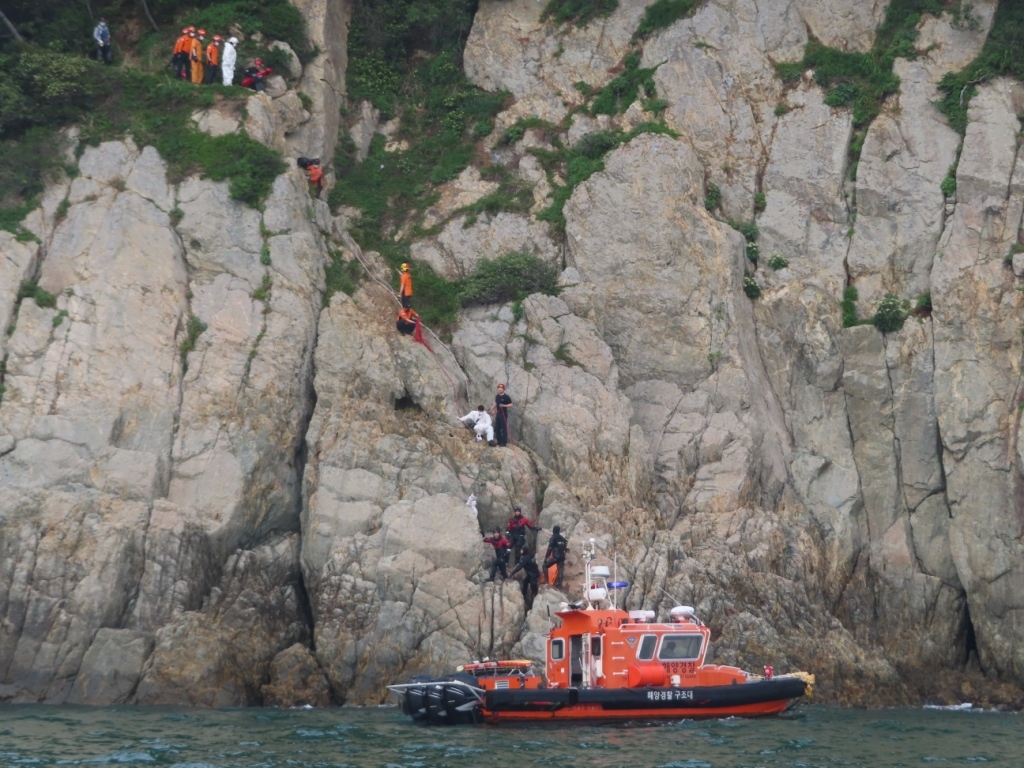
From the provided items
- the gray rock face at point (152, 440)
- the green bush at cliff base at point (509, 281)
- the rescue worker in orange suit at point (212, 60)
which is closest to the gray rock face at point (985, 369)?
the green bush at cliff base at point (509, 281)

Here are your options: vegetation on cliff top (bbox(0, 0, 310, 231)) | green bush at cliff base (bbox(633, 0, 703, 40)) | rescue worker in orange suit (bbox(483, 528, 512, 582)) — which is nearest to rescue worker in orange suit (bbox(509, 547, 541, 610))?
rescue worker in orange suit (bbox(483, 528, 512, 582))

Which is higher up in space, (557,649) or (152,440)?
(152,440)

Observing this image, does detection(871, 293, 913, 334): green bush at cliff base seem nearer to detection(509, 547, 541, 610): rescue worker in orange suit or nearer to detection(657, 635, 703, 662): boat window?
detection(509, 547, 541, 610): rescue worker in orange suit

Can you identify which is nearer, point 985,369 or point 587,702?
point 587,702

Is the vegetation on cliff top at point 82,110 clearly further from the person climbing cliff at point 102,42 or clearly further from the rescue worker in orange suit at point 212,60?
the rescue worker in orange suit at point 212,60

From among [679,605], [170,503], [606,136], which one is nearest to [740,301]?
[606,136]

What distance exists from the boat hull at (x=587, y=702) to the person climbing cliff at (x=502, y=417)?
8024 mm

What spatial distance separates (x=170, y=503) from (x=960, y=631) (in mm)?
18997

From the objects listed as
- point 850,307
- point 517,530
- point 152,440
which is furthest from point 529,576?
point 850,307

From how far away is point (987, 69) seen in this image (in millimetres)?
36719

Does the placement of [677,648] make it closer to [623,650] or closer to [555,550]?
[623,650]

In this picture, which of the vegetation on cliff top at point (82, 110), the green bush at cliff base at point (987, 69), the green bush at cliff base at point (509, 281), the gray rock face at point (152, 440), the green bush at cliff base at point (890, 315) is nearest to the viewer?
the gray rock face at point (152, 440)

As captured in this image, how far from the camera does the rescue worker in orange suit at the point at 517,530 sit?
30.0 metres

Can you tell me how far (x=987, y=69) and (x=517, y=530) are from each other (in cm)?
1886
